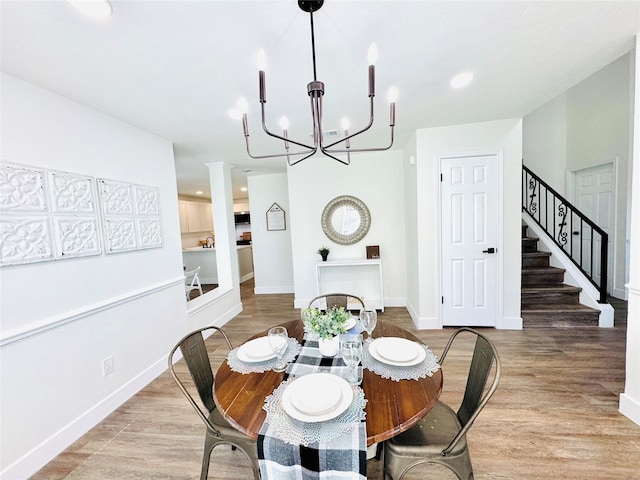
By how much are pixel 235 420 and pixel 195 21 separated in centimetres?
Result: 183

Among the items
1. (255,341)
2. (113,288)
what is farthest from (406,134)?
(113,288)

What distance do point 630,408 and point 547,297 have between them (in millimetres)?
1999

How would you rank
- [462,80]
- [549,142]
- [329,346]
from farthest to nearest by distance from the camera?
[549,142], [462,80], [329,346]

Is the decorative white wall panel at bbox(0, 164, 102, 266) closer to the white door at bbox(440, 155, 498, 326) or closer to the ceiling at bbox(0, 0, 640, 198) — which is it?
the ceiling at bbox(0, 0, 640, 198)

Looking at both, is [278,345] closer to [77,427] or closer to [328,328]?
[328,328]

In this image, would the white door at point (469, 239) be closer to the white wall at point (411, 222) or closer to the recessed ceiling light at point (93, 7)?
the white wall at point (411, 222)

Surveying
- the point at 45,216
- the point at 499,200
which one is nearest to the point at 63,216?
the point at 45,216

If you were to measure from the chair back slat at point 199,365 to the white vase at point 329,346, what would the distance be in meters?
0.69

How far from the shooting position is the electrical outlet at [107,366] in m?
2.12

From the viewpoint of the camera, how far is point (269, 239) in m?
5.50

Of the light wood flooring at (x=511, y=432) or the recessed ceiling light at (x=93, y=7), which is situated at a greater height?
the recessed ceiling light at (x=93, y=7)

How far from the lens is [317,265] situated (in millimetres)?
4047

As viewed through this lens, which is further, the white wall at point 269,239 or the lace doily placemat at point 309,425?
the white wall at point 269,239

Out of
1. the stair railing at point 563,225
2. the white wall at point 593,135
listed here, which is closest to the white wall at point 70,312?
the stair railing at point 563,225
